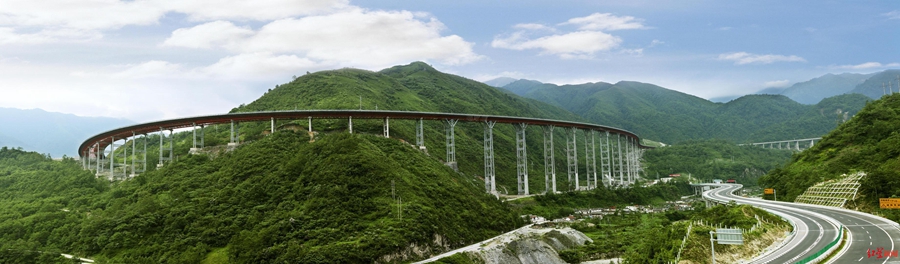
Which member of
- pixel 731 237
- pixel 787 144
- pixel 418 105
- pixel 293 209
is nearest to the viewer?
pixel 731 237

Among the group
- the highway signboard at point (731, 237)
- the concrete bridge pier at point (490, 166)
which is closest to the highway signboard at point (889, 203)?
A: the highway signboard at point (731, 237)

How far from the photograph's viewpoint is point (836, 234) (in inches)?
1647

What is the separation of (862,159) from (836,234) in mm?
31323

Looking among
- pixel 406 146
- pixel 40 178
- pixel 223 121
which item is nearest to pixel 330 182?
pixel 406 146

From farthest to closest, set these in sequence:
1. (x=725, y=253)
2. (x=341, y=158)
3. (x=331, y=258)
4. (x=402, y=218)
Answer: (x=341, y=158) < (x=402, y=218) < (x=331, y=258) < (x=725, y=253)

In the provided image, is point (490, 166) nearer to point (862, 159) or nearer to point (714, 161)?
point (862, 159)

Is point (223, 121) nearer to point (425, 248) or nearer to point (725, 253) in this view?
point (425, 248)

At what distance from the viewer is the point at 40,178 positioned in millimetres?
77188

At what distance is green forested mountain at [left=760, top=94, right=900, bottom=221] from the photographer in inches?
2243

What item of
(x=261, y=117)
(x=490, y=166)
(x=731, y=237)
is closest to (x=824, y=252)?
(x=731, y=237)

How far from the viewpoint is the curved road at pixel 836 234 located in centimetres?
3544

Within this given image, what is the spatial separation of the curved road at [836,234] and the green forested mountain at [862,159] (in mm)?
4682

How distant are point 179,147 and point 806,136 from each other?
193 meters

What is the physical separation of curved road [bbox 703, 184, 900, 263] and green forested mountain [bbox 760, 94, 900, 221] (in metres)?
4.68
